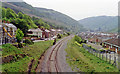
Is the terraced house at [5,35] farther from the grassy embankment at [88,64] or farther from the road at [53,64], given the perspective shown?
the grassy embankment at [88,64]

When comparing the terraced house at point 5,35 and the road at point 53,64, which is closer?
the road at point 53,64

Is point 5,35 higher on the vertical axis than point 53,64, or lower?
higher

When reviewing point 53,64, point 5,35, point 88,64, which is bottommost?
point 88,64

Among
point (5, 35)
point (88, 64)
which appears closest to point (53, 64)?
point (88, 64)

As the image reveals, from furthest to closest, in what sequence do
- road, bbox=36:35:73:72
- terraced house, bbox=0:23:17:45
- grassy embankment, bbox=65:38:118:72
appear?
terraced house, bbox=0:23:17:45
grassy embankment, bbox=65:38:118:72
road, bbox=36:35:73:72

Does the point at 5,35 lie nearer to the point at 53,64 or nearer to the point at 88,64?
the point at 53,64

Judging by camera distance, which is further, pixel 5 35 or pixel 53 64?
pixel 5 35

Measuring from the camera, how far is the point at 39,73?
41.0 ft

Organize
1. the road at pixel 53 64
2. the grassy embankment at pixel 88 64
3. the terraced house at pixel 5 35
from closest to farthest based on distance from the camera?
1. the road at pixel 53 64
2. the grassy embankment at pixel 88 64
3. the terraced house at pixel 5 35

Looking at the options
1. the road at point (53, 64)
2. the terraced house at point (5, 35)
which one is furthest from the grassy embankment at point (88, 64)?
the terraced house at point (5, 35)

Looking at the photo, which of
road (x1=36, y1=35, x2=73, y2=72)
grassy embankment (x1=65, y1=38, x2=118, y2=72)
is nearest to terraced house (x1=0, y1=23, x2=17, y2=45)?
road (x1=36, y1=35, x2=73, y2=72)

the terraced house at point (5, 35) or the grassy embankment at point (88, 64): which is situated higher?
the terraced house at point (5, 35)

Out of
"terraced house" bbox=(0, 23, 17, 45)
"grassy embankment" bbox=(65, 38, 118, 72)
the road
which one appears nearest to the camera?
the road

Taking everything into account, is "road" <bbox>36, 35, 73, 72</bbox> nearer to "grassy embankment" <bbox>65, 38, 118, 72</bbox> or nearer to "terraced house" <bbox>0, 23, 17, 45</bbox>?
"grassy embankment" <bbox>65, 38, 118, 72</bbox>
